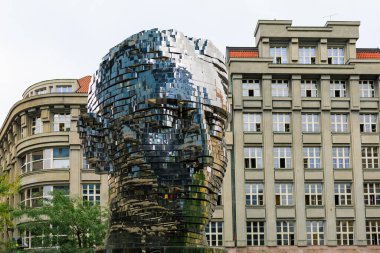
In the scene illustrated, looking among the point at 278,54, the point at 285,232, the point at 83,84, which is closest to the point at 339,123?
the point at 278,54

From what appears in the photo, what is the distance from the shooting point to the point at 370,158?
56938 mm

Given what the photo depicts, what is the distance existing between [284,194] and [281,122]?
605 centimetres

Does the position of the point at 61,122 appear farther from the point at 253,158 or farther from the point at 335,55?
the point at 335,55

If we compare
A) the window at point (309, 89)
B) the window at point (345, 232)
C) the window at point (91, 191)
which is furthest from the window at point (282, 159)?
the window at point (91, 191)

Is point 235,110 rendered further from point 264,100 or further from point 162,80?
point 162,80

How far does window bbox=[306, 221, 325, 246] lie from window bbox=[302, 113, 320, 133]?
7632mm

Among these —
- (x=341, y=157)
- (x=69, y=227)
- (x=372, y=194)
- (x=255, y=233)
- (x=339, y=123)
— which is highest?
(x=339, y=123)

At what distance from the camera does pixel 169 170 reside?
14.2m

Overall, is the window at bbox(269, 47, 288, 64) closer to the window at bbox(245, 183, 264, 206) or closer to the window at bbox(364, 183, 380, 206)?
the window at bbox(245, 183, 264, 206)

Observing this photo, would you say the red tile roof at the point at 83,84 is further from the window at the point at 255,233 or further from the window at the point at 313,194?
the window at the point at 313,194

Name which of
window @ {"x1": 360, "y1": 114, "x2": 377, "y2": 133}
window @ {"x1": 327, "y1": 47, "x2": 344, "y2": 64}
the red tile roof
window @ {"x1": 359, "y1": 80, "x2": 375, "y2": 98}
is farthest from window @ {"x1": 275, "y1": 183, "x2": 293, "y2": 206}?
the red tile roof

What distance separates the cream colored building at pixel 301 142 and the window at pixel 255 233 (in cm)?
8

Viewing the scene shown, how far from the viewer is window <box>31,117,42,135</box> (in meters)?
56.5

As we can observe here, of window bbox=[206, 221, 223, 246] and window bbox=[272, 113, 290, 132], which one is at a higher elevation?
window bbox=[272, 113, 290, 132]
